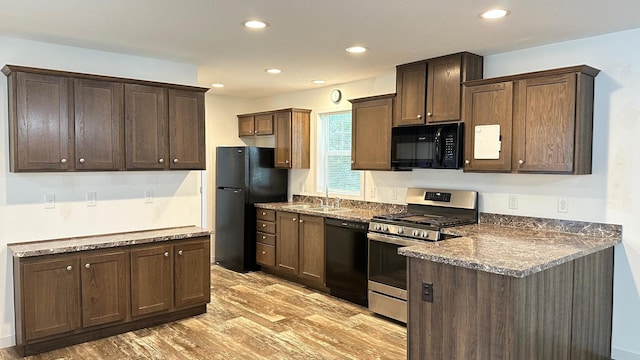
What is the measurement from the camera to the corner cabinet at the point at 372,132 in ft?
15.0

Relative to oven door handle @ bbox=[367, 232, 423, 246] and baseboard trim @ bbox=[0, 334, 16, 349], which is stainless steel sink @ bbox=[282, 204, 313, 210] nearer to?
oven door handle @ bbox=[367, 232, 423, 246]

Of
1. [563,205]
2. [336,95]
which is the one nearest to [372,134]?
[336,95]

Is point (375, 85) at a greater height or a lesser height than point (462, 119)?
greater

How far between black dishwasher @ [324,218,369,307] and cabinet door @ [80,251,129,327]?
205cm

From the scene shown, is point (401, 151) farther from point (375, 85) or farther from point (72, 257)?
point (72, 257)

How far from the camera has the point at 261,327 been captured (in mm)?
4031

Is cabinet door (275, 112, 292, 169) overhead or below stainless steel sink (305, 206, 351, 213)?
overhead

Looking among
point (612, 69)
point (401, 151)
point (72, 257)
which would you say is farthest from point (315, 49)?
point (72, 257)

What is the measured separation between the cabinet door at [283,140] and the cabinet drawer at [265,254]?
1.08 m

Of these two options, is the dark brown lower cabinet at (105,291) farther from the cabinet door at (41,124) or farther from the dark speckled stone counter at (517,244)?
the dark speckled stone counter at (517,244)

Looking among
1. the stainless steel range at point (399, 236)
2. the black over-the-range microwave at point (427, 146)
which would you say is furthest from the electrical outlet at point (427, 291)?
the black over-the-range microwave at point (427, 146)

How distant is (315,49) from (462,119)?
1424 millimetres

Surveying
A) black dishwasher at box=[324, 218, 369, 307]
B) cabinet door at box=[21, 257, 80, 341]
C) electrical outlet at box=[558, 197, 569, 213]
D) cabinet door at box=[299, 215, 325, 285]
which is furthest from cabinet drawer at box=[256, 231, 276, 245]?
electrical outlet at box=[558, 197, 569, 213]

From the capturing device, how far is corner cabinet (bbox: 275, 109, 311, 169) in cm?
585
